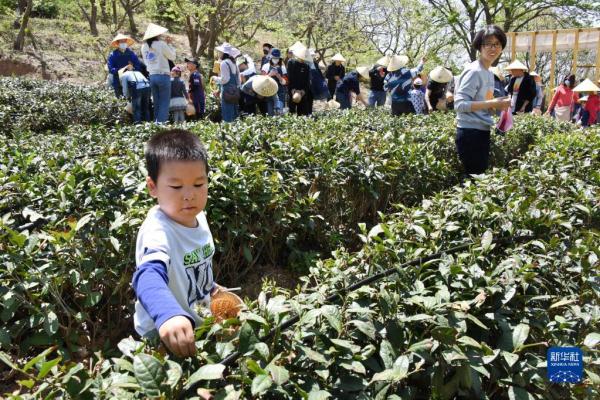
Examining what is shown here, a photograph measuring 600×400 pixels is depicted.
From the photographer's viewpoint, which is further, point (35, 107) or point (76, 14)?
point (76, 14)

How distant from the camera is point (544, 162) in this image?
362 cm

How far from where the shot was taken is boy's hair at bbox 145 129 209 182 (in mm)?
1700

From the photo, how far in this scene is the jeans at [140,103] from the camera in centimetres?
818

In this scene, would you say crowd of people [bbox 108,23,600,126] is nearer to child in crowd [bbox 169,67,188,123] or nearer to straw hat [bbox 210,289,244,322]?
child in crowd [bbox 169,67,188,123]

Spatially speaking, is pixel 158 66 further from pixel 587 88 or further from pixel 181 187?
pixel 587 88

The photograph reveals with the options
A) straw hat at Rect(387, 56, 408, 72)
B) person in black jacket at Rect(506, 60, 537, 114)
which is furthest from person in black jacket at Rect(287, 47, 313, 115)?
person in black jacket at Rect(506, 60, 537, 114)

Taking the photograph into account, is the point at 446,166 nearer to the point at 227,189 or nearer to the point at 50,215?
the point at 227,189

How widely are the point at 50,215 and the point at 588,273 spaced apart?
236 cm

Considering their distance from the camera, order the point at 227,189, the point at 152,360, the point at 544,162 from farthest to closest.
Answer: the point at 544,162 < the point at 227,189 < the point at 152,360

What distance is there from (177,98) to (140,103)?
70cm

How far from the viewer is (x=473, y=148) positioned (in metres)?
4.20

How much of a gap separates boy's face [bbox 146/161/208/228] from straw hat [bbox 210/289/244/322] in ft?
1.14

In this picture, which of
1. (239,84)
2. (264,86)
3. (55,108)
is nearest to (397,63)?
(264,86)

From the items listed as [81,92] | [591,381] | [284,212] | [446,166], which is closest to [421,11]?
[81,92]
